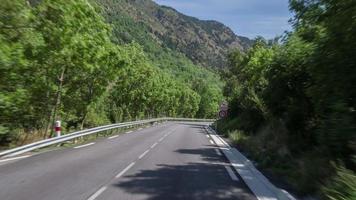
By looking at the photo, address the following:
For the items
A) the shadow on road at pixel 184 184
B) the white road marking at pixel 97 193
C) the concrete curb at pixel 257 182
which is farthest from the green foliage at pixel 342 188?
the white road marking at pixel 97 193

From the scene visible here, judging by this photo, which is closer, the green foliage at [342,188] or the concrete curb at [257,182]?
the green foliage at [342,188]

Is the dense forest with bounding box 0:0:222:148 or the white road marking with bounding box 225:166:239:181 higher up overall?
the dense forest with bounding box 0:0:222:148

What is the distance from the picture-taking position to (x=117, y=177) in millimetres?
13719

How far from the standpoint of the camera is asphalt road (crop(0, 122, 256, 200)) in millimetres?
11117

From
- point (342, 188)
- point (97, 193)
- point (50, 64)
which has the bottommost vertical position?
point (97, 193)

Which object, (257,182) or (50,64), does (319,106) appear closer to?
(257,182)

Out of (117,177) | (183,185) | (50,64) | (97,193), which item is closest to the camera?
(97,193)

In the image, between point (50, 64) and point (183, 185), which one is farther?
point (50, 64)

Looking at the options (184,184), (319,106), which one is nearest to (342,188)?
(184,184)

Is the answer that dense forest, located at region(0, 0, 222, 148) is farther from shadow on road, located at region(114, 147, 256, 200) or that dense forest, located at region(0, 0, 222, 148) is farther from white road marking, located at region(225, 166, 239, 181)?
white road marking, located at region(225, 166, 239, 181)

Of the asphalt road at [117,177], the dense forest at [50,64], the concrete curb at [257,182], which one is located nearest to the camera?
the asphalt road at [117,177]

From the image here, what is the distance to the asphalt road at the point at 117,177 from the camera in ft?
36.5

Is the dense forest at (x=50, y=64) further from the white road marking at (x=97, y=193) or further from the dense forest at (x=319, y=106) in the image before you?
the dense forest at (x=319, y=106)


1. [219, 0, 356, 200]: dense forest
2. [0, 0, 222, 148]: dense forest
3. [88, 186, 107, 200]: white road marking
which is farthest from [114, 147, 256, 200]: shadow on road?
[0, 0, 222, 148]: dense forest
